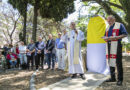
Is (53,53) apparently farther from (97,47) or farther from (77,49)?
(77,49)

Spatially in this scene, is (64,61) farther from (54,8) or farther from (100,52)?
(54,8)

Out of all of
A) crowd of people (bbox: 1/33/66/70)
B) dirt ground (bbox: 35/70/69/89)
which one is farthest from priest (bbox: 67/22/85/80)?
crowd of people (bbox: 1/33/66/70)


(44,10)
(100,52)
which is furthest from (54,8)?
(100,52)

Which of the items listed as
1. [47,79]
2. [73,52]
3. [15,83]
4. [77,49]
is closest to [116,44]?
[77,49]

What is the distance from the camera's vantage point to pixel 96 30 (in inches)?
244

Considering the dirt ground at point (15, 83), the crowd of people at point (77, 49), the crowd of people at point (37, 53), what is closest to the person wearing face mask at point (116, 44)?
the crowd of people at point (77, 49)

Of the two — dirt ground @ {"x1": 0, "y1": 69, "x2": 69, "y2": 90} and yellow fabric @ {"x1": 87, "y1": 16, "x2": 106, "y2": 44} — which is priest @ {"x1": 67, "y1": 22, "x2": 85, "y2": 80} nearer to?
dirt ground @ {"x1": 0, "y1": 69, "x2": 69, "y2": 90}

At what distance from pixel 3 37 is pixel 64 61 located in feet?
97.2

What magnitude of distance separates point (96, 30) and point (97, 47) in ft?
2.28

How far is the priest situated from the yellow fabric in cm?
109

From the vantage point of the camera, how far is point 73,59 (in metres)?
5.28

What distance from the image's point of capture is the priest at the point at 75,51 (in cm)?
524

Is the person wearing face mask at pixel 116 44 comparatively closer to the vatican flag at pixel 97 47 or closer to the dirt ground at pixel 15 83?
the vatican flag at pixel 97 47

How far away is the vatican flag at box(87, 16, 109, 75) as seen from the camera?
604 centimetres
